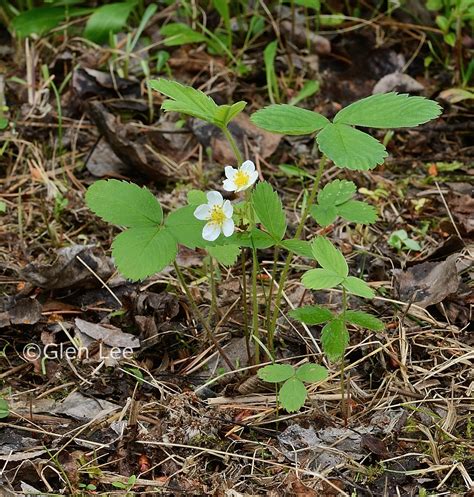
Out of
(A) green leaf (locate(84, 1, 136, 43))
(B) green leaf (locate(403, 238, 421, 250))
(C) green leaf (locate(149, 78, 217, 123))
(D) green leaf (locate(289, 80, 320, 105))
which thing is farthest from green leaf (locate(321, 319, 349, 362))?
(A) green leaf (locate(84, 1, 136, 43))

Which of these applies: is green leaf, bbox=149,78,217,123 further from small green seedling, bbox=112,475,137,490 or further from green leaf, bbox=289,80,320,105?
green leaf, bbox=289,80,320,105

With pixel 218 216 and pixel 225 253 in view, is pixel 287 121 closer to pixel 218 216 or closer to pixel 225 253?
pixel 218 216

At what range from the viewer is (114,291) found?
2.48 meters

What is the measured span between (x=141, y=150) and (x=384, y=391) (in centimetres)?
151

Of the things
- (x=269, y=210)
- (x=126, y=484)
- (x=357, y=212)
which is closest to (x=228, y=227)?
(x=269, y=210)

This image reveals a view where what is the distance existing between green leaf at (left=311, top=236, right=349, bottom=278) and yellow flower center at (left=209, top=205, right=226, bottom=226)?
0.23m

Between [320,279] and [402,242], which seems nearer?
[320,279]

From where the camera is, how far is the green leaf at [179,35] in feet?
11.6

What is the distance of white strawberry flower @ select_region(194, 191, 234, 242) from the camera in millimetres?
1811

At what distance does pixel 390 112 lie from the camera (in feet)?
5.86

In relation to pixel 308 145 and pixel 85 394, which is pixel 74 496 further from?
pixel 308 145

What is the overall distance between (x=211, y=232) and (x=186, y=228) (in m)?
0.08

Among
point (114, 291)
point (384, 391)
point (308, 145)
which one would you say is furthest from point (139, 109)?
point (384, 391)

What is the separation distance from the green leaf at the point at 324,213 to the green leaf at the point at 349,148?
354 millimetres
